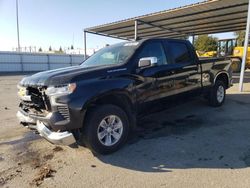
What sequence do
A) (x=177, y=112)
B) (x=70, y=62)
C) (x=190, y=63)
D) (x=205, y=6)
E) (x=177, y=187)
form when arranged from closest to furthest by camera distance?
(x=177, y=187) < (x=190, y=63) < (x=177, y=112) < (x=205, y=6) < (x=70, y=62)

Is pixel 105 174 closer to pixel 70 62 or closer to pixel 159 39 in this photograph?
pixel 159 39

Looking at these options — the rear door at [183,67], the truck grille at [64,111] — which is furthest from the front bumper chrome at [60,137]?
the rear door at [183,67]

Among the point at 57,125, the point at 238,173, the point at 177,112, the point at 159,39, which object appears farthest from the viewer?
the point at 177,112

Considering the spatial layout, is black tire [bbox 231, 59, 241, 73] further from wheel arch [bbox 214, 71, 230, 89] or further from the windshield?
the windshield

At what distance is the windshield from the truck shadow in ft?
5.32

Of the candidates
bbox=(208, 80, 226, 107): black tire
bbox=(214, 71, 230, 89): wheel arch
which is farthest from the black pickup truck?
bbox=(214, 71, 230, 89): wheel arch

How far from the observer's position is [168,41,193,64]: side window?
6020 millimetres

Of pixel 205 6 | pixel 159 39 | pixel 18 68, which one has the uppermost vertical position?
pixel 205 6

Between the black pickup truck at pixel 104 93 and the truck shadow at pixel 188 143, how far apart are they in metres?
0.47

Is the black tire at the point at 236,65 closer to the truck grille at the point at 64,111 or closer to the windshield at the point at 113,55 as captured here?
the windshield at the point at 113,55

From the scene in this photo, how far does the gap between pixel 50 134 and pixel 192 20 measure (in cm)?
1320

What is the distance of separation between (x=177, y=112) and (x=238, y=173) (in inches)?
144

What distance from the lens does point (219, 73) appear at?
7.62 meters

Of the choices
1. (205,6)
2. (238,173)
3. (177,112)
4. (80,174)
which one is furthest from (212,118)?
(205,6)
